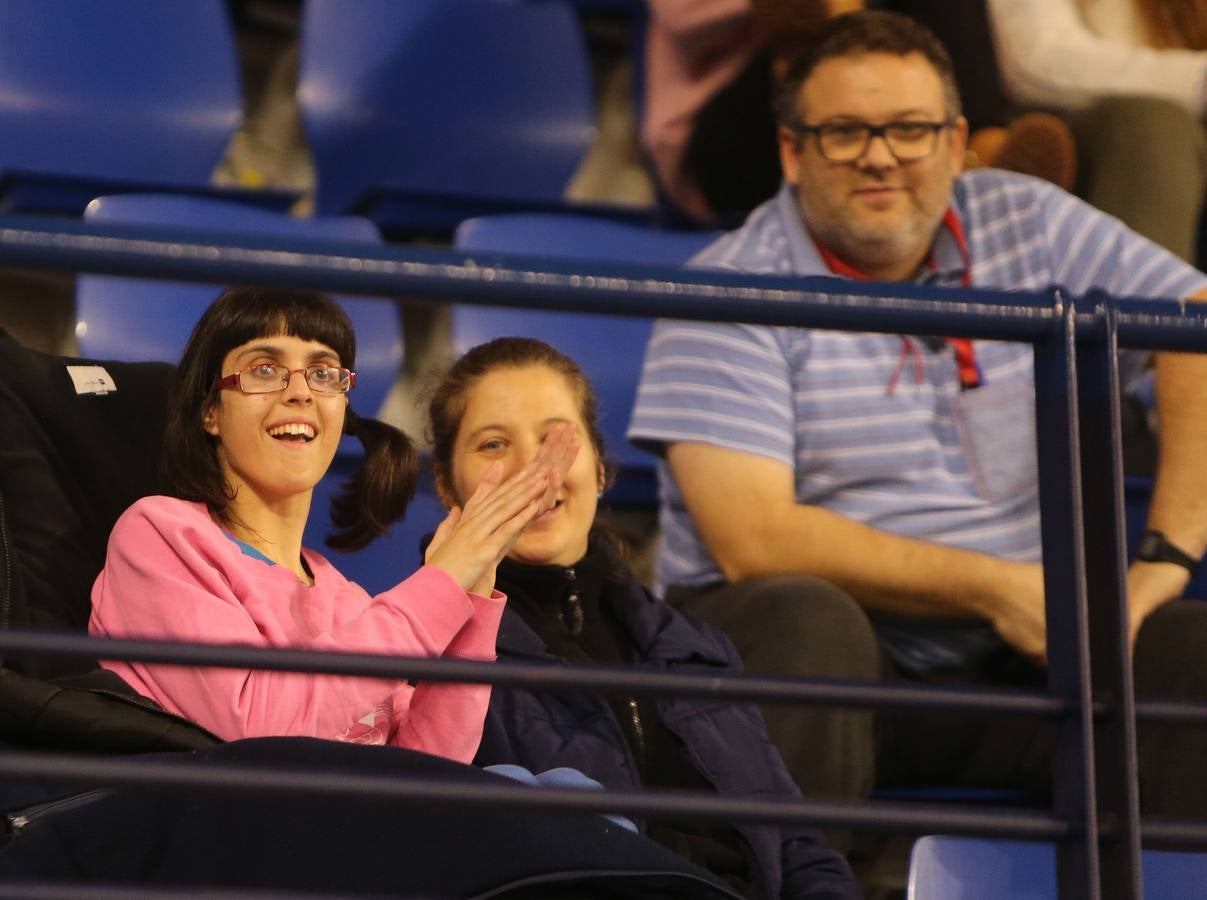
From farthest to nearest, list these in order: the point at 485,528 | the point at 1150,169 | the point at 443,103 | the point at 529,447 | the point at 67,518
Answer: the point at 443,103 → the point at 1150,169 → the point at 529,447 → the point at 67,518 → the point at 485,528

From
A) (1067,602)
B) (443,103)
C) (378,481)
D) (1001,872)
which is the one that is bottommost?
(1001,872)

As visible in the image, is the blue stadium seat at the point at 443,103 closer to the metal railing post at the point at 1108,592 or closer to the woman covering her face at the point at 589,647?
the woman covering her face at the point at 589,647

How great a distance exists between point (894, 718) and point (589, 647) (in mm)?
442

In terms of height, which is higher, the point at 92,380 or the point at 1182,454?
the point at 1182,454

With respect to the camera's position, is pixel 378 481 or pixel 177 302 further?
pixel 177 302

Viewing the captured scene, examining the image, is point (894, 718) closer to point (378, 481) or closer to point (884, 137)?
point (884, 137)

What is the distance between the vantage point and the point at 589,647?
1688mm

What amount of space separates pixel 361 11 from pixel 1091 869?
2.47 m

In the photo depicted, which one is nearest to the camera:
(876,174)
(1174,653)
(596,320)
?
(1174,653)

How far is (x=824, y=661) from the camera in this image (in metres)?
1.77

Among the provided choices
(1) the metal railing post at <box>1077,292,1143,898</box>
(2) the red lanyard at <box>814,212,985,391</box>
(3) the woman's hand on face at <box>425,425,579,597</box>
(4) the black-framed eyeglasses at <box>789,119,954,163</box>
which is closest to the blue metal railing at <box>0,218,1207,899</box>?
(1) the metal railing post at <box>1077,292,1143,898</box>

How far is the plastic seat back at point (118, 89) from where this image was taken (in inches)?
110

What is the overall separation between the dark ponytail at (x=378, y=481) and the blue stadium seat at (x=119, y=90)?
61.1 inches

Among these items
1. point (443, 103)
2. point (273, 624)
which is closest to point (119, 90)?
point (443, 103)
